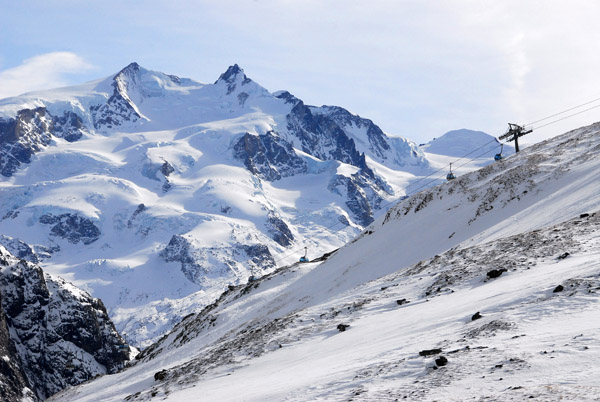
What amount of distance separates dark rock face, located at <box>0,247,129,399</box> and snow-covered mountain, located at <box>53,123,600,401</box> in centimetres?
→ 7809

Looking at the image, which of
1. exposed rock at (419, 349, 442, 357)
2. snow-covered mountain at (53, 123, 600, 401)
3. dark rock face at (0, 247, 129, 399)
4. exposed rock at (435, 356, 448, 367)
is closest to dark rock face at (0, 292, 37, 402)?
dark rock face at (0, 247, 129, 399)

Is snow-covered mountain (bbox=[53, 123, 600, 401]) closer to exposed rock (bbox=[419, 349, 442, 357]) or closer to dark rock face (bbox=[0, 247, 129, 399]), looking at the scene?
exposed rock (bbox=[419, 349, 442, 357])

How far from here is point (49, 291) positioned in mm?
130000

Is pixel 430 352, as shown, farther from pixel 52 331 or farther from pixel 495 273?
pixel 52 331

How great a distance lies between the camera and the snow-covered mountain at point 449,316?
570 inches

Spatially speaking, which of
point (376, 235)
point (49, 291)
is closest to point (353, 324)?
point (376, 235)

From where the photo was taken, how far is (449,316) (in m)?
21.0

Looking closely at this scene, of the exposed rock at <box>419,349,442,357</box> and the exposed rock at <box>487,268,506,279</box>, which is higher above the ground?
the exposed rock at <box>487,268,506,279</box>

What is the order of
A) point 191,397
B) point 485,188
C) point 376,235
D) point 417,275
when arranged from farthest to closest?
point 376,235, point 485,188, point 417,275, point 191,397

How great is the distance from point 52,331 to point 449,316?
121 m

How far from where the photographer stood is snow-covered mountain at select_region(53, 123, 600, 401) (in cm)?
1448

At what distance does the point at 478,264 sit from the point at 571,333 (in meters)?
13.3

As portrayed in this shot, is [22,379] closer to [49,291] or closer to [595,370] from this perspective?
[49,291]

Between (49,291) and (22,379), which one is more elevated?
(49,291)
